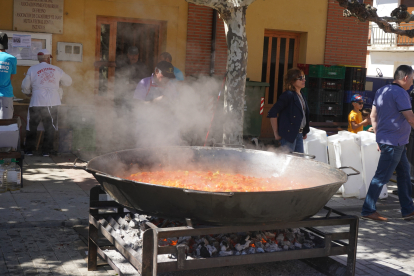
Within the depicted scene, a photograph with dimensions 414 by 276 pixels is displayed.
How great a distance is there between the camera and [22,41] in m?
9.26

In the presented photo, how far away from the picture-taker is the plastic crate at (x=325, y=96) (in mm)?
11383

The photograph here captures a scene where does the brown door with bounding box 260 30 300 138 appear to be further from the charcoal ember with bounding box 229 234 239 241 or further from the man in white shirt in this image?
the charcoal ember with bounding box 229 234 239 241

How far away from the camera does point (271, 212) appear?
3146 millimetres

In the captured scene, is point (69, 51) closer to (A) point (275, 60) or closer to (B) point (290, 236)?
(A) point (275, 60)

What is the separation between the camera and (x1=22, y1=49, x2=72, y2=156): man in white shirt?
27.8 feet

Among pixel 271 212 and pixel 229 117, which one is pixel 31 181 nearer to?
pixel 229 117

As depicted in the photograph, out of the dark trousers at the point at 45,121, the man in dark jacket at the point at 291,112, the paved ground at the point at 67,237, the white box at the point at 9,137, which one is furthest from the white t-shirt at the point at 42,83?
the man in dark jacket at the point at 291,112

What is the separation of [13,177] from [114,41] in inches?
179

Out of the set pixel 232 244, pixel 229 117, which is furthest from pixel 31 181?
pixel 232 244

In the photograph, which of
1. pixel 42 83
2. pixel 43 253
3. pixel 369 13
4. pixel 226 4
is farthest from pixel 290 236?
pixel 42 83

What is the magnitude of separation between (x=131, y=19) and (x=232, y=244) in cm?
746

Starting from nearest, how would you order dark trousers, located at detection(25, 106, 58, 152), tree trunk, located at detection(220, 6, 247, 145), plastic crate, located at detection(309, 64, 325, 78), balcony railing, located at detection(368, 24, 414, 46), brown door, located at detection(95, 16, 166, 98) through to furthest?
tree trunk, located at detection(220, 6, 247, 145) < dark trousers, located at detection(25, 106, 58, 152) < brown door, located at detection(95, 16, 166, 98) < plastic crate, located at detection(309, 64, 325, 78) < balcony railing, located at detection(368, 24, 414, 46)

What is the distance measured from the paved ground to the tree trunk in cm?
185

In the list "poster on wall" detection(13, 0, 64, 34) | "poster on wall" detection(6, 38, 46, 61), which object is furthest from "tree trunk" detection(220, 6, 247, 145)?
"poster on wall" detection(6, 38, 46, 61)
